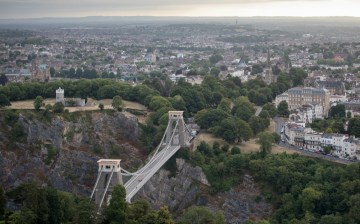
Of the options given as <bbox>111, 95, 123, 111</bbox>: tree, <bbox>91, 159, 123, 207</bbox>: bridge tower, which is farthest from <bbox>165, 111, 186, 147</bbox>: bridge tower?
<bbox>91, 159, 123, 207</bbox>: bridge tower

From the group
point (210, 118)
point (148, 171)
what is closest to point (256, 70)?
point (210, 118)

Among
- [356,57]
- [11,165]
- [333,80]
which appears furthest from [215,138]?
[356,57]

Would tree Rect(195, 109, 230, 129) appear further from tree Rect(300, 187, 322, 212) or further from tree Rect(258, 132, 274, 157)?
tree Rect(300, 187, 322, 212)

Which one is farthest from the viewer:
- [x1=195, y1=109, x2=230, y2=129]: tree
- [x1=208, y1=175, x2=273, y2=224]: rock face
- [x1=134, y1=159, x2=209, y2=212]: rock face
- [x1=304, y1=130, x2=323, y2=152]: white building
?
[x1=195, y1=109, x2=230, y2=129]: tree

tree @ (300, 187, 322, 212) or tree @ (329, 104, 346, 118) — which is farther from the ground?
tree @ (329, 104, 346, 118)

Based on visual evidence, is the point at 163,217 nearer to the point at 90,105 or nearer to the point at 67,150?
the point at 67,150

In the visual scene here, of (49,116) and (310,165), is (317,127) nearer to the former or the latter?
(310,165)
